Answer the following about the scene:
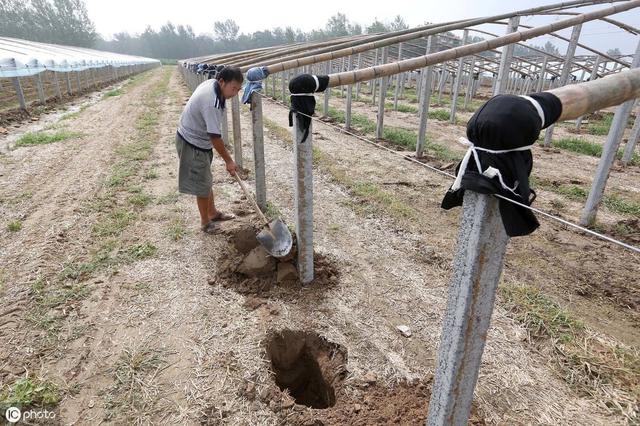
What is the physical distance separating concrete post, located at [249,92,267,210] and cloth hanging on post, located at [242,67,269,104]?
98 mm

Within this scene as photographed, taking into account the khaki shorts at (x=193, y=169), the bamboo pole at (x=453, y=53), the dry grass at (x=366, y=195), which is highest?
the bamboo pole at (x=453, y=53)

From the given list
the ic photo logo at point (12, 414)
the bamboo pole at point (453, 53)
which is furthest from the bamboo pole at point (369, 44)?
the ic photo logo at point (12, 414)

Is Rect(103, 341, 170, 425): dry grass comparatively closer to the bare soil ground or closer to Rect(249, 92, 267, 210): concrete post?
the bare soil ground

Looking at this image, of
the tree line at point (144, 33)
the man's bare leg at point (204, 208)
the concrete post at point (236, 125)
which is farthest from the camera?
the tree line at point (144, 33)

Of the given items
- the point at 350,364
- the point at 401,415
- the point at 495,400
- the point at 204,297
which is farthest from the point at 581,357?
the point at 204,297

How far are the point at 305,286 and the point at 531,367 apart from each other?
6.30ft

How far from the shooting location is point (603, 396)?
8.00 feet

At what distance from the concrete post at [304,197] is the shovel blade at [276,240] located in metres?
0.22

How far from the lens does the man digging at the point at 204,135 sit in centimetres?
393

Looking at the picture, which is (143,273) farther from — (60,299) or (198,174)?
(198,174)

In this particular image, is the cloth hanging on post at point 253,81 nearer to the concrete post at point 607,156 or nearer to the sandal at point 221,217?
the sandal at point 221,217

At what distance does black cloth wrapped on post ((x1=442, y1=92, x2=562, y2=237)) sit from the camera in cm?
113

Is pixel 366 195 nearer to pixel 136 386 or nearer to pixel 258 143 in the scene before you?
pixel 258 143

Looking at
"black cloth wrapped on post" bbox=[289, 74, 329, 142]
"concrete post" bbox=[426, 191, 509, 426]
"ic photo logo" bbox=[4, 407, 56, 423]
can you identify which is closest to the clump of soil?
"concrete post" bbox=[426, 191, 509, 426]
